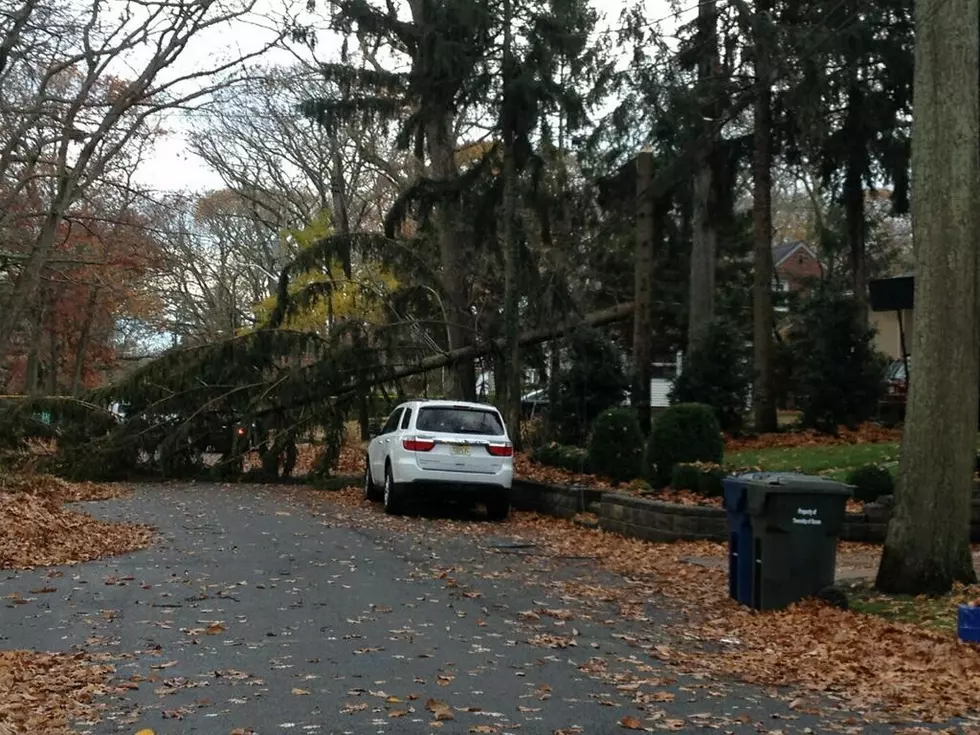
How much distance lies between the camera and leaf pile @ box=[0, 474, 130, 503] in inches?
770

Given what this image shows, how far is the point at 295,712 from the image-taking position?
6727 millimetres

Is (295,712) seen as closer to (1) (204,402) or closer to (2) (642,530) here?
(2) (642,530)

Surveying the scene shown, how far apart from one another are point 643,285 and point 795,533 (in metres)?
12.3

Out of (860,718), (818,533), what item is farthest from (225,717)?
(818,533)

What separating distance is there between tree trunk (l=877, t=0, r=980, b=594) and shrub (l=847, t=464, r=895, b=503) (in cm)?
481

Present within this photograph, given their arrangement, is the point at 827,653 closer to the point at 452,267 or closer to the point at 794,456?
the point at 794,456

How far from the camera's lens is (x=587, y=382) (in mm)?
24203

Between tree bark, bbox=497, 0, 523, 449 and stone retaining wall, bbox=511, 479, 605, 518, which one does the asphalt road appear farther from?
tree bark, bbox=497, 0, 523, 449

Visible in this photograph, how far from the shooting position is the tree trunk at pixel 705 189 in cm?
2312

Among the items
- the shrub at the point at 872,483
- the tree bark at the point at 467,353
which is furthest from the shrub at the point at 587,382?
the shrub at the point at 872,483

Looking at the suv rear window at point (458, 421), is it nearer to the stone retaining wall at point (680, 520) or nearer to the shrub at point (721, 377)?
the stone retaining wall at point (680, 520)

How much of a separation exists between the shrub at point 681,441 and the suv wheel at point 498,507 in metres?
2.24

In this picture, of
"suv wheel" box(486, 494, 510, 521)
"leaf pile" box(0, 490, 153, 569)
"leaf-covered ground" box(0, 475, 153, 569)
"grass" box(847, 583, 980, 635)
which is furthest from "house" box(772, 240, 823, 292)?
"grass" box(847, 583, 980, 635)

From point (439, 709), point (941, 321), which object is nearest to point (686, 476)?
A: point (941, 321)
